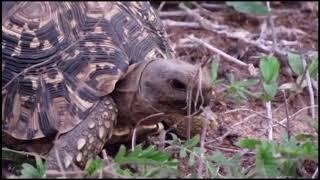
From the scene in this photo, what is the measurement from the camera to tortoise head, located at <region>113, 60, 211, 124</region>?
263 centimetres

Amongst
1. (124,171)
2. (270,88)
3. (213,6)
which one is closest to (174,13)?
(213,6)

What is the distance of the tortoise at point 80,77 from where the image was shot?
8.85 feet

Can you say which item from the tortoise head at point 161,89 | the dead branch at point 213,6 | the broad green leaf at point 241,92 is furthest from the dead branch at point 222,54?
the tortoise head at point 161,89

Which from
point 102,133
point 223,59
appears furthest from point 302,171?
point 223,59

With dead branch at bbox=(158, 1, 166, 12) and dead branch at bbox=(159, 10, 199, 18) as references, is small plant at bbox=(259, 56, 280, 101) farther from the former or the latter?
dead branch at bbox=(159, 10, 199, 18)

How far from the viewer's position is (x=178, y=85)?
2.68 m

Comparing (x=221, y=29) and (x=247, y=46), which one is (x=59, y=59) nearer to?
(x=247, y=46)

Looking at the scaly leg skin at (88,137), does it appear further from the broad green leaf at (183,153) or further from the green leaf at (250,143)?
the green leaf at (250,143)

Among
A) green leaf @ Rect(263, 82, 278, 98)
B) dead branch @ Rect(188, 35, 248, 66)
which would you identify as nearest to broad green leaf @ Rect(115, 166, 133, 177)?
green leaf @ Rect(263, 82, 278, 98)

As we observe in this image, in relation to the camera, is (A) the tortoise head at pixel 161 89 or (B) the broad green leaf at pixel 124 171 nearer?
(B) the broad green leaf at pixel 124 171

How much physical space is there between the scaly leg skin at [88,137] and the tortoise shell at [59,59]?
0.03m

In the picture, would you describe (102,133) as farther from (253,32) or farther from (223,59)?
(253,32)

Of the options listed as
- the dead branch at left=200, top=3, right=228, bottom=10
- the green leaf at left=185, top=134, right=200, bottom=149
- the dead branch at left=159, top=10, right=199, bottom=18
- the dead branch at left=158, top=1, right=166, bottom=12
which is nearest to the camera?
the green leaf at left=185, top=134, right=200, bottom=149

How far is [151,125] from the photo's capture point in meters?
2.98
